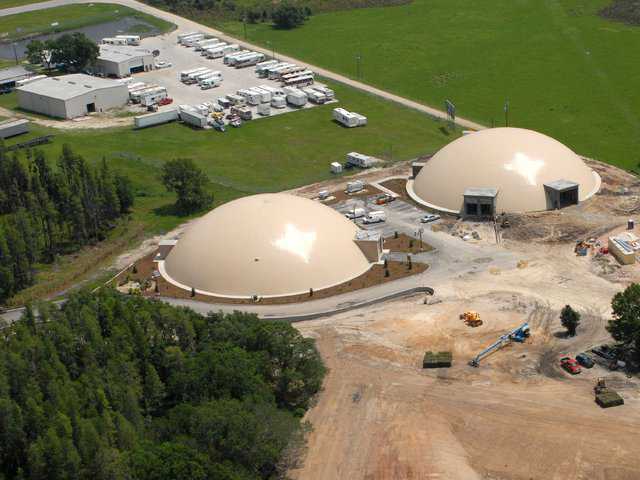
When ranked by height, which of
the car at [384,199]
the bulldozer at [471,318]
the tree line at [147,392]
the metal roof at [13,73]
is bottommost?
the metal roof at [13,73]

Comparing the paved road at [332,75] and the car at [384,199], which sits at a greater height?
the car at [384,199]

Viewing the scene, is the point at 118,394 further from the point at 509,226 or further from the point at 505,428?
the point at 509,226

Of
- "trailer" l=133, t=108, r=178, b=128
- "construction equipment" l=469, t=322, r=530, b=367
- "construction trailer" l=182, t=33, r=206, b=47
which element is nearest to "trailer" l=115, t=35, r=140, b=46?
"construction trailer" l=182, t=33, r=206, b=47

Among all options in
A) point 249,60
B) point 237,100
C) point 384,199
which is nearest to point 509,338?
point 384,199

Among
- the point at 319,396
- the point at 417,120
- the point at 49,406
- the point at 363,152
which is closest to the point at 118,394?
the point at 49,406

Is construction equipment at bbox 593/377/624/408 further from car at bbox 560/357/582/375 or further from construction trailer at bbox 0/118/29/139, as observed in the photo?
construction trailer at bbox 0/118/29/139

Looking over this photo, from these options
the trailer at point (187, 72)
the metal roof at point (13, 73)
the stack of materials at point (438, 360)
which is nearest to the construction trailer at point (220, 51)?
the trailer at point (187, 72)

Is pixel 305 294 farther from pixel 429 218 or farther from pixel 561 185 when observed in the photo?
pixel 561 185

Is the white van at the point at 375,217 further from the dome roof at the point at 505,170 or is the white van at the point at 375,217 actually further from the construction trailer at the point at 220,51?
the construction trailer at the point at 220,51
